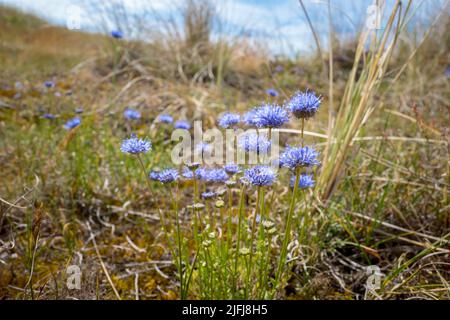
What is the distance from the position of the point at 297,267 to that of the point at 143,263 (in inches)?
26.1

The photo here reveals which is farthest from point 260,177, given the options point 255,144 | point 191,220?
point 191,220

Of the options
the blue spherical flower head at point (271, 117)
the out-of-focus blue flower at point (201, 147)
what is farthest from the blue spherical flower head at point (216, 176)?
the blue spherical flower head at point (271, 117)

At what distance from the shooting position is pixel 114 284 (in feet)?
4.96

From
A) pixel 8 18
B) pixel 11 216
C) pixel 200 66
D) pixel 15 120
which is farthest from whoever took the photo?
pixel 8 18

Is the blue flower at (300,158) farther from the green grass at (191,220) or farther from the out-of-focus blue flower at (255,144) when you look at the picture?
the green grass at (191,220)

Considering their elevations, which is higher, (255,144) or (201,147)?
(255,144)

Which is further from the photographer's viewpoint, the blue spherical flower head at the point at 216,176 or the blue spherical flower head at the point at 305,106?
the blue spherical flower head at the point at 216,176

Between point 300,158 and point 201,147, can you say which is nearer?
point 300,158

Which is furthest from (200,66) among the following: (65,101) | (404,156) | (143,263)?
(143,263)

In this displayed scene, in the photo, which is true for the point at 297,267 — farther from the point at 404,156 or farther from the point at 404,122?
the point at 404,122

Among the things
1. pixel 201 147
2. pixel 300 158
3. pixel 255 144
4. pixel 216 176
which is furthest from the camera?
pixel 201 147

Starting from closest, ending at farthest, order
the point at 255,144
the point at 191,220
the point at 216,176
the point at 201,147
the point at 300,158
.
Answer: the point at 300,158, the point at 255,144, the point at 216,176, the point at 201,147, the point at 191,220

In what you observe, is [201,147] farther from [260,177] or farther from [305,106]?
[305,106]

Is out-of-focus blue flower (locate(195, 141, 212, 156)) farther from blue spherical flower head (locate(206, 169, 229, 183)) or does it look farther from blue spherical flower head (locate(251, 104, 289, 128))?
blue spherical flower head (locate(251, 104, 289, 128))
